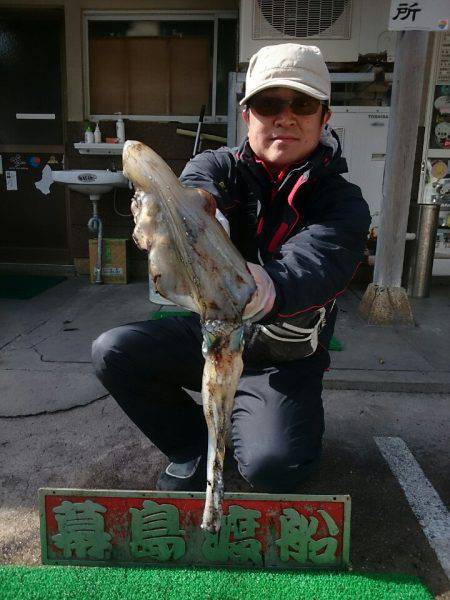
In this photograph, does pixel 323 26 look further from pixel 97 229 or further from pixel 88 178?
pixel 97 229

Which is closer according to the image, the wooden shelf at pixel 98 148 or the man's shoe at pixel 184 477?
the man's shoe at pixel 184 477

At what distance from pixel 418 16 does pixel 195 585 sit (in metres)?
4.64

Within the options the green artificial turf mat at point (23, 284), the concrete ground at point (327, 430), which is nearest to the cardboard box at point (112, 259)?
the green artificial turf mat at point (23, 284)

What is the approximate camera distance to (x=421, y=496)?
8.30 ft

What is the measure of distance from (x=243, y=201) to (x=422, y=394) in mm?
2241

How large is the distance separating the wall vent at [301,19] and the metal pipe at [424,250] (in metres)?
2.13

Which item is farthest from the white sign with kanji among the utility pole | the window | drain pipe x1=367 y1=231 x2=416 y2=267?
the window

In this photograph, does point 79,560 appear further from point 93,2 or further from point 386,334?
point 93,2

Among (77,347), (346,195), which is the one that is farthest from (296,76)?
(77,347)

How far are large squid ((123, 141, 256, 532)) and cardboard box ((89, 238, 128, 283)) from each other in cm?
543

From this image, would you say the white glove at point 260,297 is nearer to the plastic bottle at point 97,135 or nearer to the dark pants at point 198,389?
the dark pants at point 198,389

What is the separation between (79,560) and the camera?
2.00 metres

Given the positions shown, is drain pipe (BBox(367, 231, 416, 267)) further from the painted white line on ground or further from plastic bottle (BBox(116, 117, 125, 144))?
plastic bottle (BBox(116, 117, 125, 144))

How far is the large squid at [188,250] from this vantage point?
1.36 metres
